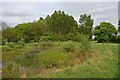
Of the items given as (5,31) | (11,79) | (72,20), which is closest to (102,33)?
(72,20)

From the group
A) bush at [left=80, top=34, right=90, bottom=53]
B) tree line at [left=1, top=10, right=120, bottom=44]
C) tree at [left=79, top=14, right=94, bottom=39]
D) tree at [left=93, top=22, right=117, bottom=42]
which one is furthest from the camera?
tree at [left=79, top=14, right=94, bottom=39]

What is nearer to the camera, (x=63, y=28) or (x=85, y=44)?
(x=85, y=44)

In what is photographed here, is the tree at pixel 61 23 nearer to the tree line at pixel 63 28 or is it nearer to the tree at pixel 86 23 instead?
the tree line at pixel 63 28

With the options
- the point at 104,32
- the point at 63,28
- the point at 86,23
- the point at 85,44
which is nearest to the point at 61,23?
the point at 63,28

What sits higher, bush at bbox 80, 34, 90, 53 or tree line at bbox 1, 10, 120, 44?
tree line at bbox 1, 10, 120, 44

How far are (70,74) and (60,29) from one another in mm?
31916

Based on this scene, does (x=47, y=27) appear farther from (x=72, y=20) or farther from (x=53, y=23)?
(x=72, y=20)

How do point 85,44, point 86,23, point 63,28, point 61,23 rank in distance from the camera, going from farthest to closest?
point 86,23
point 63,28
point 61,23
point 85,44

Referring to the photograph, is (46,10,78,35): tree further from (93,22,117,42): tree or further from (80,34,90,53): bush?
(80,34,90,53): bush

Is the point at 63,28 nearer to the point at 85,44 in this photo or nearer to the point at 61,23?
the point at 61,23

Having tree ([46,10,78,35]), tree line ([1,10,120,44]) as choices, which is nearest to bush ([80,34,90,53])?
tree line ([1,10,120,44])

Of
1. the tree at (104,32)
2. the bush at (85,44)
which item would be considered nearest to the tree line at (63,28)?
the tree at (104,32)

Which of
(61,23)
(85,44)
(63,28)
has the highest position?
(61,23)

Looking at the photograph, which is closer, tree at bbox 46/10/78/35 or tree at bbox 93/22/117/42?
tree at bbox 93/22/117/42
